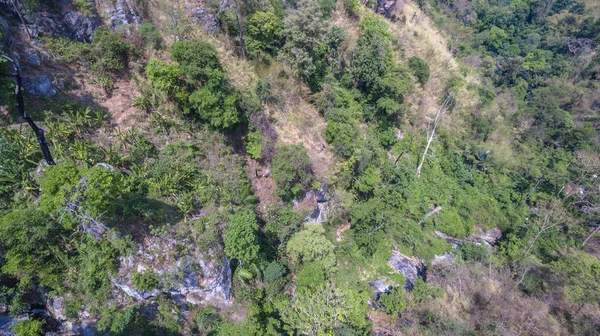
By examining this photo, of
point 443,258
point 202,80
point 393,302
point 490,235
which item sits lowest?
point 393,302

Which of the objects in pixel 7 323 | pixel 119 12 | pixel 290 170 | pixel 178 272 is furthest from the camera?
pixel 119 12

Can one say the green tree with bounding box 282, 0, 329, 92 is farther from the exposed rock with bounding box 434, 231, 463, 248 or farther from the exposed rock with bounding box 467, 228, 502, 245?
the exposed rock with bounding box 467, 228, 502, 245

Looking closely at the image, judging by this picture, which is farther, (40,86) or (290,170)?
(290,170)

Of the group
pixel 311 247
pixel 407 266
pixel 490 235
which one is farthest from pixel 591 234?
pixel 311 247

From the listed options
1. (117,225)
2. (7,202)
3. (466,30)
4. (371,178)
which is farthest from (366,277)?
(466,30)

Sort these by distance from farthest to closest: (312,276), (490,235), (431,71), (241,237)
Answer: (431,71), (490,235), (312,276), (241,237)

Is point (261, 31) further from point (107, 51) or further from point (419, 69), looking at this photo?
point (419, 69)

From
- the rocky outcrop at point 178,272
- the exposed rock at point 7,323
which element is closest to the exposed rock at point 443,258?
the rocky outcrop at point 178,272

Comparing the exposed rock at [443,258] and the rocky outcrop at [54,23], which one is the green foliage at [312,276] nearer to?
the exposed rock at [443,258]
